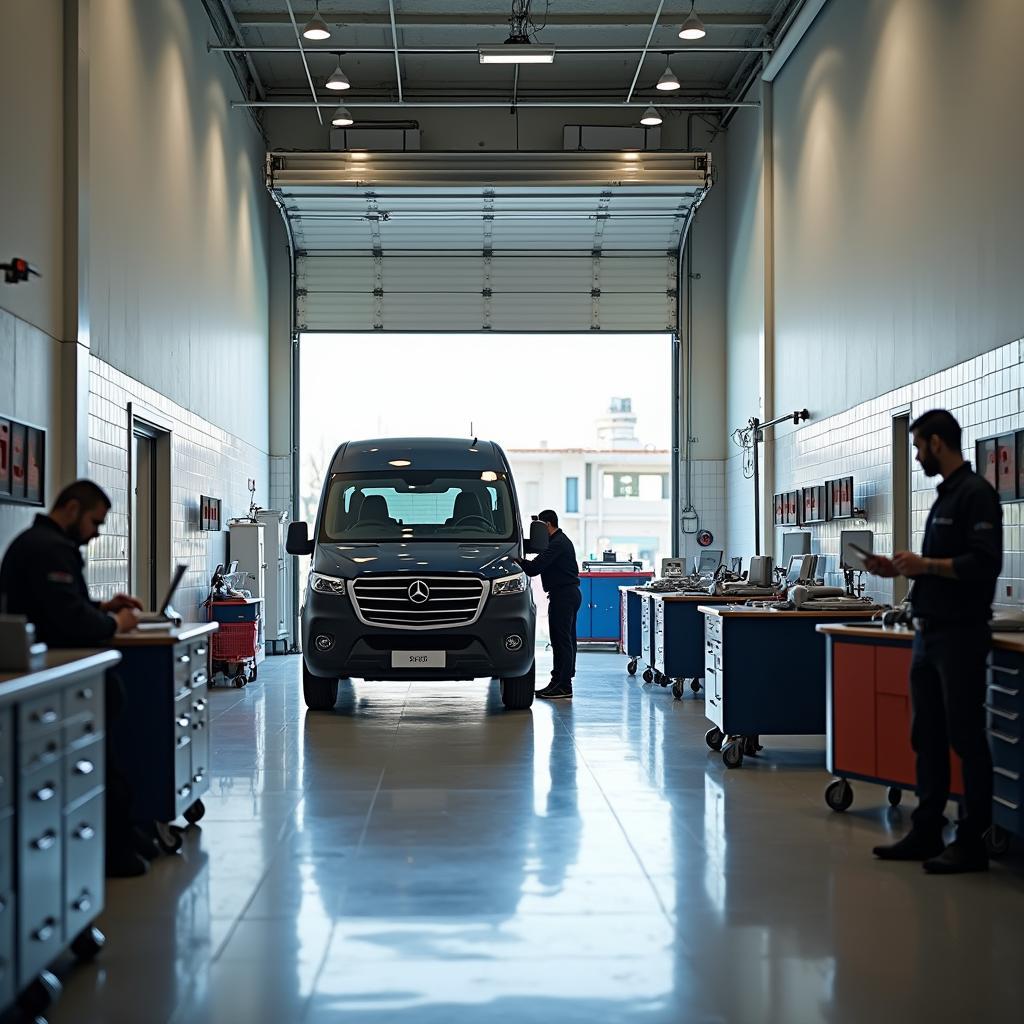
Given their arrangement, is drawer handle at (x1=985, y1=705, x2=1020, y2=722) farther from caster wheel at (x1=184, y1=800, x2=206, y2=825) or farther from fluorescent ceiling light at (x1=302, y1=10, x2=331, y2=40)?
fluorescent ceiling light at (x1=302, y1=10, x2=331, y2=40)

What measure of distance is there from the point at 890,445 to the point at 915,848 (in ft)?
18.0

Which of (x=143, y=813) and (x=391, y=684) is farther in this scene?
(x=391, y=684)

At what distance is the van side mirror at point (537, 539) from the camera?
985cm

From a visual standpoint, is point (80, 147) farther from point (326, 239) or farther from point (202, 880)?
point (326, 239)

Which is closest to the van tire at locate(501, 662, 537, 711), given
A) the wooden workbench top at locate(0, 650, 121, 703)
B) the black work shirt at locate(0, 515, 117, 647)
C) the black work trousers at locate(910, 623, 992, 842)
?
the black work trousers at locate(910, 623, 992, 842)

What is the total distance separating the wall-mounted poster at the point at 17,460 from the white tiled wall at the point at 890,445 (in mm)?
5116

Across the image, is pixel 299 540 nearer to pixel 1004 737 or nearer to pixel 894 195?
pixel 894 195

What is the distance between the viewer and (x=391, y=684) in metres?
11.9

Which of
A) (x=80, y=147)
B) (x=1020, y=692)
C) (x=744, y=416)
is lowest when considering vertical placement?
(x=1020, y=692)

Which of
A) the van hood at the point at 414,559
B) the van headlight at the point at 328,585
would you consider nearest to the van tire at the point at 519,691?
the van hood at the point at 414,559

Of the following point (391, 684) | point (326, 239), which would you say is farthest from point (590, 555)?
point (391, 684)

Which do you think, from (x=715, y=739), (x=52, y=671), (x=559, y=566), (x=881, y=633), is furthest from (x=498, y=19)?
(x=52, y=671)

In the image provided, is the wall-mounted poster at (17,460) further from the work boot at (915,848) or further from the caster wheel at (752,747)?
the work boot at (915,848)

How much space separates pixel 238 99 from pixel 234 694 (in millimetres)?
7283
